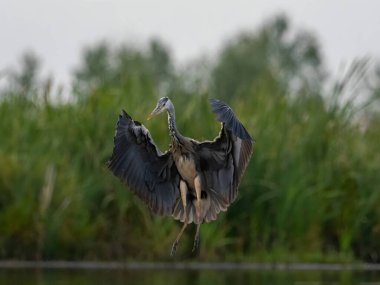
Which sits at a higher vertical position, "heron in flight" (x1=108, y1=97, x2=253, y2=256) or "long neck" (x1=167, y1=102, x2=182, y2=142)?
"long neck" (x1=167, y1=102, x2=182, y2=142)

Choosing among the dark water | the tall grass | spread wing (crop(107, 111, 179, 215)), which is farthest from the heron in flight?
the tall grass

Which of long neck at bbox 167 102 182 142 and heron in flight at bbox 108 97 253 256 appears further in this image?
heron in flight at bbox 108 97 253 256

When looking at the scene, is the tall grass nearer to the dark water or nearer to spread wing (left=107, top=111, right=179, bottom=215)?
the dark water

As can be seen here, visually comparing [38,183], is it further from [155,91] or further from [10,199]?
[155,91]

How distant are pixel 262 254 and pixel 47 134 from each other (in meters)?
2.85

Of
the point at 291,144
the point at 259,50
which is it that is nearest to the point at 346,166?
the point at 291,144

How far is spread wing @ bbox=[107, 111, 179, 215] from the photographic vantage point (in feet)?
39.4

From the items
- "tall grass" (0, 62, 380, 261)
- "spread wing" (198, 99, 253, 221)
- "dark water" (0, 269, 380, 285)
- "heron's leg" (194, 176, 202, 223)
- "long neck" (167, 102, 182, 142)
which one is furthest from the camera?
"tall grass" (0, 62, 380, 261)

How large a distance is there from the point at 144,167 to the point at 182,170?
0.30 m

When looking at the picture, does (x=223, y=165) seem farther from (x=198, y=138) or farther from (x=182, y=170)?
(x=198, y=138)

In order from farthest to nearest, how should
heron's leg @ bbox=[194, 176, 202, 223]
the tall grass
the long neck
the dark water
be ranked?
the tall grass, the dark water, heron's leg @ bbox=[194, 176, 202, 223], the long neck

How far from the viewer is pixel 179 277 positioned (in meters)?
15.8

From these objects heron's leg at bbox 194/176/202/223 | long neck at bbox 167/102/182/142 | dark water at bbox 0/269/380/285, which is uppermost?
long neck at bbox 167/102/182/142

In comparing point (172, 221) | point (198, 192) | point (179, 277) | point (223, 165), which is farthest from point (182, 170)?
point (172, 221)
